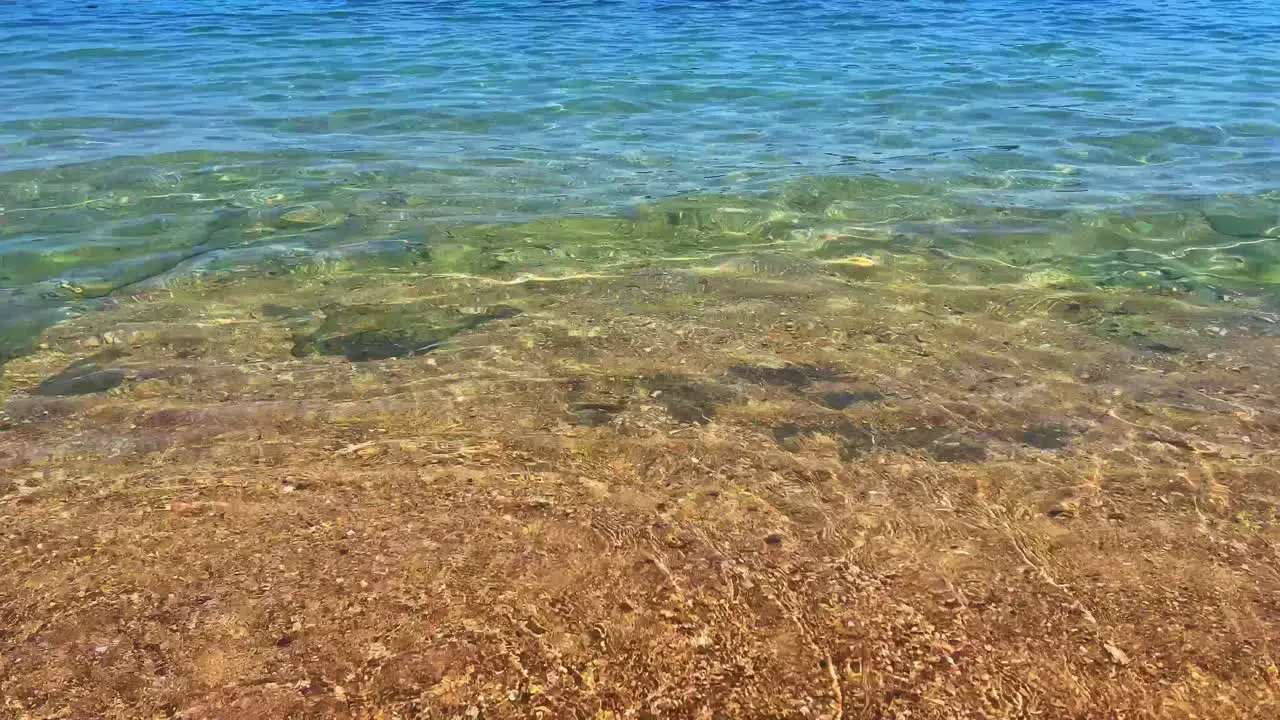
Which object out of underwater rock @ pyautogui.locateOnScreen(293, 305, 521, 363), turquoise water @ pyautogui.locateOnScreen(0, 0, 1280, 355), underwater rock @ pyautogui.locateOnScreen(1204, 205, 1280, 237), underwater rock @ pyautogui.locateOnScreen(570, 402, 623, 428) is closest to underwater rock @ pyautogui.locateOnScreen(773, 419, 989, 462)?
underwater rock @ pyautogui.locateOnScreen(570, 402, 623, 428)

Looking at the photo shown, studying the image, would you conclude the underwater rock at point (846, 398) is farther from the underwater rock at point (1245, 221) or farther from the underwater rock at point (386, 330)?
the underwater rock at point (1245, 221)

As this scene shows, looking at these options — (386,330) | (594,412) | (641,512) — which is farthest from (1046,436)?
(386,330)

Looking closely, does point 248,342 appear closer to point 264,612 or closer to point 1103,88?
point 264,612

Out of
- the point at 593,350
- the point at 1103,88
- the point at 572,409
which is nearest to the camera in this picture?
the point at 572,409

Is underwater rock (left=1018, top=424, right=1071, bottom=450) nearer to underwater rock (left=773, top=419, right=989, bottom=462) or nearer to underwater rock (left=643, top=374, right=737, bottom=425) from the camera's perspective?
underwater rock (left=773, top=419, right=989, bottom=462)

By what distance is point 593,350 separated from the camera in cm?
417

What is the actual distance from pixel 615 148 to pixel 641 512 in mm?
5972

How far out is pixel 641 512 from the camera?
2.94 metres

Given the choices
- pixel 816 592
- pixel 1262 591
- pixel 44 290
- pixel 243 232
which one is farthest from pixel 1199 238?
pixel 44 290

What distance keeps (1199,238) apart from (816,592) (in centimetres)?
495

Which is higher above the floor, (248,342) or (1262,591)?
(248,342)

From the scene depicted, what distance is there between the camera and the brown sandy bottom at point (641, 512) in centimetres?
226

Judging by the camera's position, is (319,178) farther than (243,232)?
Yes

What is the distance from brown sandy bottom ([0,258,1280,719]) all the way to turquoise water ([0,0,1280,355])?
3.62 ft
